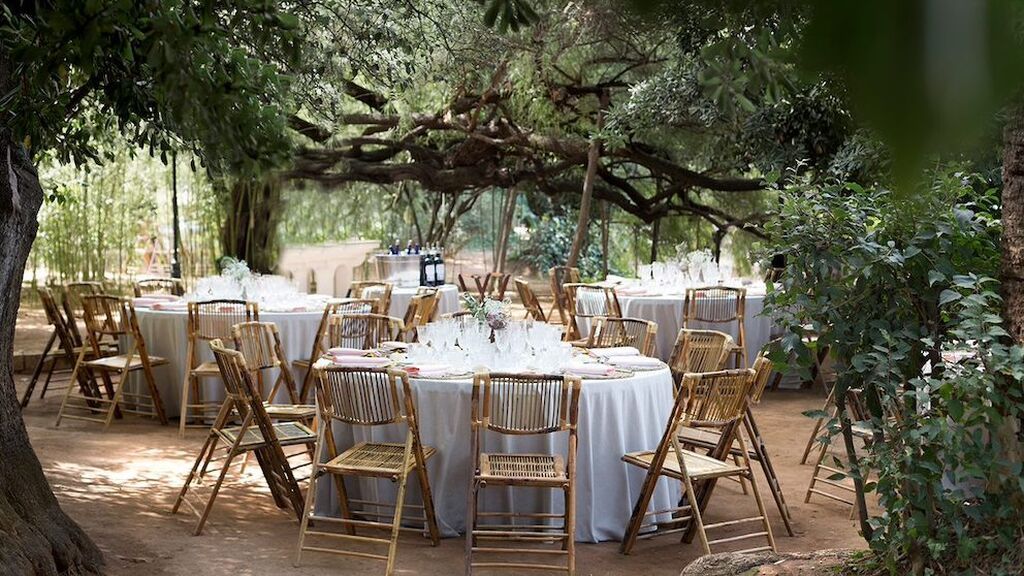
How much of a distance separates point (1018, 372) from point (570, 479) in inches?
94.0

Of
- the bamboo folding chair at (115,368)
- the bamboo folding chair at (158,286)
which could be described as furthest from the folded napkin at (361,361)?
the bamboo folding chair at (158,286)

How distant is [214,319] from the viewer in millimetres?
7992

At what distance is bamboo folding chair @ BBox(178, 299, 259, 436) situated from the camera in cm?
780

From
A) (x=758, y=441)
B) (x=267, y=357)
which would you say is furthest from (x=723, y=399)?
(x=267, y=357)

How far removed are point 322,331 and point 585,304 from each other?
10.1 ft

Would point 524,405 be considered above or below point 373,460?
above

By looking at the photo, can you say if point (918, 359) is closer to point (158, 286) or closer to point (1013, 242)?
point (1013, 242)

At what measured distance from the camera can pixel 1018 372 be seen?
272cm

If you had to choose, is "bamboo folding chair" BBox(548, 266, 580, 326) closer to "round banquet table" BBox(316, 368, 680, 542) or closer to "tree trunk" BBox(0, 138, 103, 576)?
"round banquet table" BBox(316, 368, 680, 542)

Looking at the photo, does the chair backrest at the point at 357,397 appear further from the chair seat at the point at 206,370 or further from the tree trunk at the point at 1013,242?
the chair seat at the point at 206,370

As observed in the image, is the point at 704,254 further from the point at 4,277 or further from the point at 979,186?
the point at 4,277

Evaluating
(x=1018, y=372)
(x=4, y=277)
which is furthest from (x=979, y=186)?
(x=4, y=277)

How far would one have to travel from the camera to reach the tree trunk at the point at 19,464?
160 inches

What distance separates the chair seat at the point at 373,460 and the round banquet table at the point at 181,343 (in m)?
3.09
